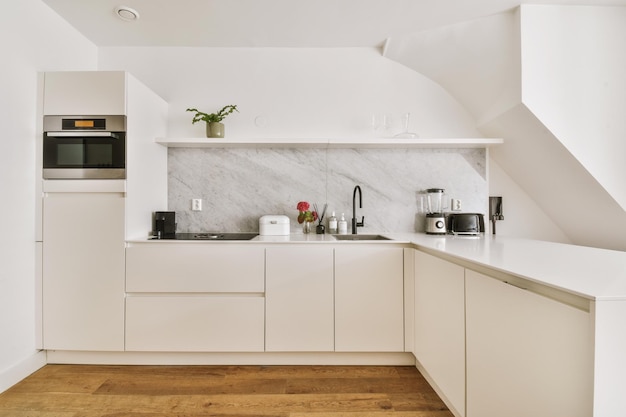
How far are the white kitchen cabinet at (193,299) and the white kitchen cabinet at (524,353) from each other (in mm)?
1261

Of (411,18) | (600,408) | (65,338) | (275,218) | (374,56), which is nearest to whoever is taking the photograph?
(600,408)

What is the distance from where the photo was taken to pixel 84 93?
80.2 inches

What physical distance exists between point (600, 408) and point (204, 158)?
8.68ft

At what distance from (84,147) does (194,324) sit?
1.34 meters

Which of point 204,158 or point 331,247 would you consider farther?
point 204,158

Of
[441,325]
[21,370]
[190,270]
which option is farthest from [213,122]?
[441,325]

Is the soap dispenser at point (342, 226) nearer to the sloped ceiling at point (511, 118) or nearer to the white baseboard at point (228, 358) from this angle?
the white baseboard at point (228, 358)

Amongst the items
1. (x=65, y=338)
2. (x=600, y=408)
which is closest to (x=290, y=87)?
(x=65, y=338)

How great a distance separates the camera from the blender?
246 cm

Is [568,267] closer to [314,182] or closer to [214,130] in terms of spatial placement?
[314,182]

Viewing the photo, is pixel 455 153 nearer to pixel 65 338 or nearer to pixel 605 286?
pixel 605 286

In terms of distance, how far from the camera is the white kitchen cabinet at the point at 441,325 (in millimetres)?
1421

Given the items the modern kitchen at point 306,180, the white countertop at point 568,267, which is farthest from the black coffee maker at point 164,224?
the white countertop at point 568,267

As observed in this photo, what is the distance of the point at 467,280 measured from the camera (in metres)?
1.35
